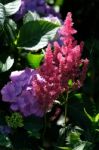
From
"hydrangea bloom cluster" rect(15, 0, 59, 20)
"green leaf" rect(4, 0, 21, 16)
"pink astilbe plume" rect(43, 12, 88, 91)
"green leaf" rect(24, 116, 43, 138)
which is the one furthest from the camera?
"hydrangea bloom cluster" rect(15, 0, 59, 20)

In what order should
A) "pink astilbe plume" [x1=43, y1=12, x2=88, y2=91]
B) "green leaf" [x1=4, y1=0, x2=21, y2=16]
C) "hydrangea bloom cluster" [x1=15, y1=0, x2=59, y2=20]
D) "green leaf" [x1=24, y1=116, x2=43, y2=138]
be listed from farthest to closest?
"hydrangea bloom cluster" [x1=15, y1=0, x2=59, y2=20]
"green leaf" [x1=4, y1=0, x2=21, y2=16]
"green leaf" [x1=24, y1=116, x2=43, y2=138]
"pink astilbe plume" [x1=43, y1=12, x2=88, y2=91]

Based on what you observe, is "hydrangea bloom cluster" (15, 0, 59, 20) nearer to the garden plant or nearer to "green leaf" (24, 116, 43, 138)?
the garden plant

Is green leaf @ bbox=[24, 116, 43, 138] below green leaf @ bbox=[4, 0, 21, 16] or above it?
below

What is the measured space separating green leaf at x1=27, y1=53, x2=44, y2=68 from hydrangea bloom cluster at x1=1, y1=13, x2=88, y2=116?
0.27 feet

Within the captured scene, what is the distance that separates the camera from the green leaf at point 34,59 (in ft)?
6.15

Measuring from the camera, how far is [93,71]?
7.71 feet

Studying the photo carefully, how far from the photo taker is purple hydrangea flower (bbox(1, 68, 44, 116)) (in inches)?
69.7

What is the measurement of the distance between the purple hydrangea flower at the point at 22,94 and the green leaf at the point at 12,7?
0.23 metres

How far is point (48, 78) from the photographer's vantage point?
1.62m

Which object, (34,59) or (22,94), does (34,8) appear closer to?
(34,59)

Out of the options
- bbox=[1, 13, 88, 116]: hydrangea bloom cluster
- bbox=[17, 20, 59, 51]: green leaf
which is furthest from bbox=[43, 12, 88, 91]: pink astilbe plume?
bbox=[17, 20, 59, 51]: green leaf

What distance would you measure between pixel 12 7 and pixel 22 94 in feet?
1.09

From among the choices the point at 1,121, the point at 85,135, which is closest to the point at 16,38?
the point at 1,121

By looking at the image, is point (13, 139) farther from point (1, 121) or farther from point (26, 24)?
point (26, 24)
